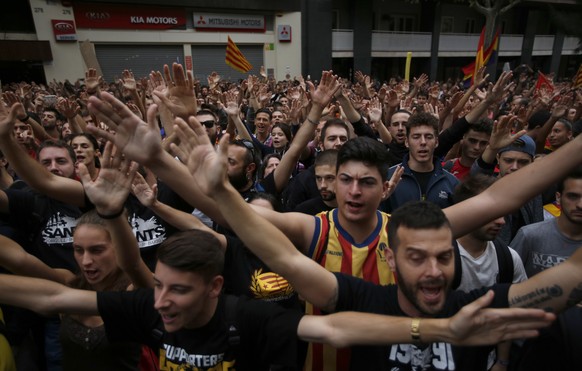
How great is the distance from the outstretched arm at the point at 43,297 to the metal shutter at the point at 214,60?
1931cm

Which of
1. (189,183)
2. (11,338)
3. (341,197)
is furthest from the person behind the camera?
(11,338)

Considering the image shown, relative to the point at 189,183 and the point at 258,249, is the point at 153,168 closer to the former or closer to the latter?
the point at 189,183

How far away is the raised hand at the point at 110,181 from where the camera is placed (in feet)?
5.95

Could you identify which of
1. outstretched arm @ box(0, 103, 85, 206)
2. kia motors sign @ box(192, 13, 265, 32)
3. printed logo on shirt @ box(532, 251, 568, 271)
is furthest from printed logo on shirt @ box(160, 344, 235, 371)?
kia motors sign @ box(192, 13, 265, 32)

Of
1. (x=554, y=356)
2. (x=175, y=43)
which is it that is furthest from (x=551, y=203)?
(x=175, y=43)

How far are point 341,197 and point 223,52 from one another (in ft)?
66.9

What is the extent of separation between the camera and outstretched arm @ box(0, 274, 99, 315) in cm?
177

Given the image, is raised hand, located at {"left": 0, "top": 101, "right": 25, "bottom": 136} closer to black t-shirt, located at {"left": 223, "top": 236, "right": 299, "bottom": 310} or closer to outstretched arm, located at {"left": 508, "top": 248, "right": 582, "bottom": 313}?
black t-shirt, located at {"left": 223, "top": 236, "right": 299, "bottom": 310}

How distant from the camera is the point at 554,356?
1.86 meters

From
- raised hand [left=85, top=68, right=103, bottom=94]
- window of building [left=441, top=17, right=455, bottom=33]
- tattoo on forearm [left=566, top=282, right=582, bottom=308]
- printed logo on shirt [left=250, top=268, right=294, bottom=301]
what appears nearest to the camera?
tattoo on forearm [left=566, top=282, right=582, bottom=308]

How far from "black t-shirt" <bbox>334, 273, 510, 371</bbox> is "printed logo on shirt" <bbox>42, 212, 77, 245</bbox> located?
83.9 inches

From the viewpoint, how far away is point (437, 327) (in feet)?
4.52

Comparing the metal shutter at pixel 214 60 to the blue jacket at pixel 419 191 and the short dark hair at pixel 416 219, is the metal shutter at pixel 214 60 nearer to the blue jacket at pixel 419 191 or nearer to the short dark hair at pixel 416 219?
the blue jacket at pixel 419 191

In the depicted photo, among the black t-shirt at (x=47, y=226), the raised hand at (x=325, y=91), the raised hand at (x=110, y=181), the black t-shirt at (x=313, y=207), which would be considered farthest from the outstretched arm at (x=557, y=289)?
the black t-shirt at (x=47, y=226)
